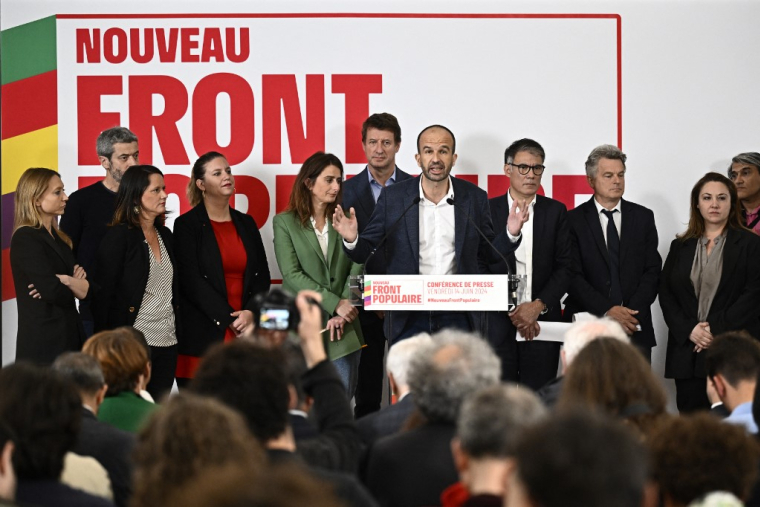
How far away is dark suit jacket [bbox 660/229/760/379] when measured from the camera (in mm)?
5914

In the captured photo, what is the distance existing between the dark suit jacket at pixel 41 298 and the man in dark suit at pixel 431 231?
5.22 feet

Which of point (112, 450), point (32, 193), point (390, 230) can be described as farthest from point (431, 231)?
point (112, 450)

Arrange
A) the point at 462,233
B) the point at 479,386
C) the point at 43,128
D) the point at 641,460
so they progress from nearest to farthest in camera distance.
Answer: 1. the point at 641,460
2. the point at 479,386
3. the point at 462,233
4. the point at 43,128

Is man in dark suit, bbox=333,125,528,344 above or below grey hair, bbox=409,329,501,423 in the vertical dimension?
above

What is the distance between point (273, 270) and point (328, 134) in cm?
96

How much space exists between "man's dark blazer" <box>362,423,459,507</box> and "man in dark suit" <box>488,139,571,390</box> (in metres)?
3.16

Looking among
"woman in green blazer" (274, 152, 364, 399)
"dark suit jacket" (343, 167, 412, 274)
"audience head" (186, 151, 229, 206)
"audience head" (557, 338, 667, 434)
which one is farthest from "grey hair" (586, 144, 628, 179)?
"audience head" (557, 338, 667, 434)

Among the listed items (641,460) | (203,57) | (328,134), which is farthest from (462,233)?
(641,460)

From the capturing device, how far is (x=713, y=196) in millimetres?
6016

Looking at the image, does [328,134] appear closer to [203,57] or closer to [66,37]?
[203,57]

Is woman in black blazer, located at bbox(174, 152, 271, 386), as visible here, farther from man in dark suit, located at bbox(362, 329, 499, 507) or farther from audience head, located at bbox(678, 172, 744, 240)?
man in dark suit, located at bbox(362, 329, 499, 507)

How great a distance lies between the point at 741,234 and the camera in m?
6.00

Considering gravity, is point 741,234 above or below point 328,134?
below

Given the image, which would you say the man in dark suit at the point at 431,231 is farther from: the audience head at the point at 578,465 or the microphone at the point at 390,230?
the audience head at the point at 578,465
